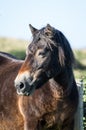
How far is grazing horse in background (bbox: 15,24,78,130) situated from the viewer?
6.03m

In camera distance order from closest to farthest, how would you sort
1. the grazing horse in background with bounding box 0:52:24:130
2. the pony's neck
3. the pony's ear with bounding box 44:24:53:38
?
1. the pony's ear with bounding box 44:24:53:38
2. the pony's neck
3. the grazing horse in background with bounding box 0:52:24:130

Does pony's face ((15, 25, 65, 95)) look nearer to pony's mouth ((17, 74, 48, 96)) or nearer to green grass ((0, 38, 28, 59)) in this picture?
pony's mouth ((17, 74, 48, 96))

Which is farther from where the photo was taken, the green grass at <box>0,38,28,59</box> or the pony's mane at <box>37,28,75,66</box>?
the green grass at <box>0,38,28,59</box>

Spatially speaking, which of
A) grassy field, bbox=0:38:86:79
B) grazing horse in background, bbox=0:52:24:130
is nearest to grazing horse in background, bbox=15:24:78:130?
grazing horse in background, bbox=0:52:24:130

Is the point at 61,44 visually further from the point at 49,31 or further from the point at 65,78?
the point at 65,78

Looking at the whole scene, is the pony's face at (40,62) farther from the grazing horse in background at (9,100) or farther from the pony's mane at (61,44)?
the grazing horse in background at (9,100)

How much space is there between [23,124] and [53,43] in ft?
4.81

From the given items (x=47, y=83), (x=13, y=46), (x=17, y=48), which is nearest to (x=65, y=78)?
(x=47, y=83)

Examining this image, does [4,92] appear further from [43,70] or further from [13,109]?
[43,70]

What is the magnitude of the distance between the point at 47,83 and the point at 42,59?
0.60 metres

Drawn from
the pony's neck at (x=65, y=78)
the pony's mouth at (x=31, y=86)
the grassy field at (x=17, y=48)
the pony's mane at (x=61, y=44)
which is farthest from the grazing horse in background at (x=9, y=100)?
the grassy field at (x=17, y=48)

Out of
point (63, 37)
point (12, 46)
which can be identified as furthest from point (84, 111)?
point (12, 46)

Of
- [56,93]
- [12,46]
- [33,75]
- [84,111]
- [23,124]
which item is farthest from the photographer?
[12,46]

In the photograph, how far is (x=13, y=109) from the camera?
23.4 feet
